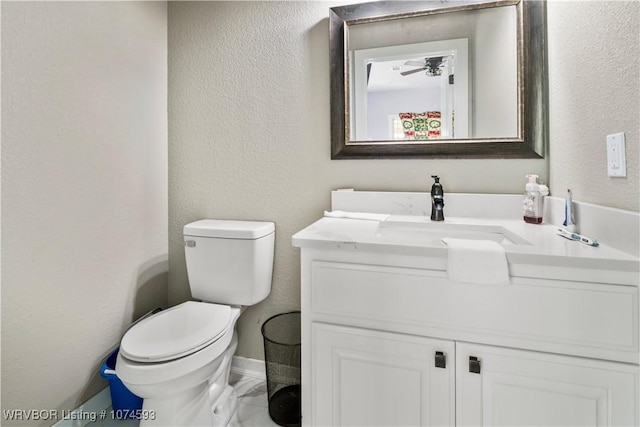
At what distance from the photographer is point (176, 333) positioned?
1256 mm

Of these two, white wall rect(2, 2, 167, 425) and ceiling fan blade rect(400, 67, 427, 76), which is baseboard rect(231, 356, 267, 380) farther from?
ceiling fan blade rect(400, 67, 427, 76)

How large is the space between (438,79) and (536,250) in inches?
35.3

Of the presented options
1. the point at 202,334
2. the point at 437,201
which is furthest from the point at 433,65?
the point at 202,334

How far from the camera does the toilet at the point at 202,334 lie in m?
1.11

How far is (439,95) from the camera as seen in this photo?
1430 millimetres

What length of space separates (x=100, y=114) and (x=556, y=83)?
1.92 metres

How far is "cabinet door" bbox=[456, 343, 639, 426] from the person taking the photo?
2.63 ft

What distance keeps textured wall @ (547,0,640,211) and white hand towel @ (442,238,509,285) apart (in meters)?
0.38

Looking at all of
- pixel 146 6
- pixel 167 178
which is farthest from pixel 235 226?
pixel 146 6

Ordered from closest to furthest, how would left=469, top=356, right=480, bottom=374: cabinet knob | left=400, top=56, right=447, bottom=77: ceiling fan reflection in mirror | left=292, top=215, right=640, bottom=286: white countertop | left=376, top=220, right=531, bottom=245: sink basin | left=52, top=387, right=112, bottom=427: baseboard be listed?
left=292, top=215, right=640, bottom=286: white countertop
left=469, top=356, right=480, bottom=374: cabinet knob
left=376, top=220, right=531, bottom=245: sink basin
left=52, top=387, right=112, bottom=427: baseboard
left=400, top=56, right=447, bottom=77: ceiling fan reflection in mirror

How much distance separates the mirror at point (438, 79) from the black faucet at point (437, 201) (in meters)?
0.19

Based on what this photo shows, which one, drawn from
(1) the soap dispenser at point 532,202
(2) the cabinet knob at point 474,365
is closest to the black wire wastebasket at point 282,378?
(2) the cabinet knob at point 474,365

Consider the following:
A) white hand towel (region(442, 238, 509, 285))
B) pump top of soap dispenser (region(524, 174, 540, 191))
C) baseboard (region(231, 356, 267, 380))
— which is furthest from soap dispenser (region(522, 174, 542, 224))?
baseboard (region(231, 356, 267, 380))

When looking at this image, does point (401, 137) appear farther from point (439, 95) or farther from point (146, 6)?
point (146, 6)
